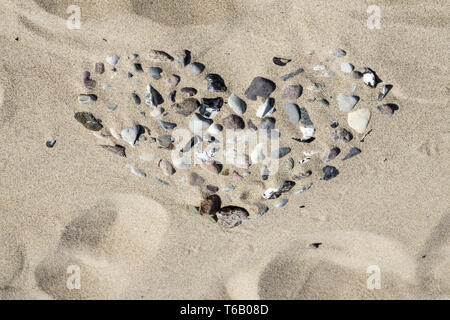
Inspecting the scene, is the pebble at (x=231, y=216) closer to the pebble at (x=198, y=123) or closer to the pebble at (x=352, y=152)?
the pebble at (x=198, y=123)

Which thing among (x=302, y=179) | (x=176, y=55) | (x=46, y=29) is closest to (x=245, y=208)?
(x=302, y=179)

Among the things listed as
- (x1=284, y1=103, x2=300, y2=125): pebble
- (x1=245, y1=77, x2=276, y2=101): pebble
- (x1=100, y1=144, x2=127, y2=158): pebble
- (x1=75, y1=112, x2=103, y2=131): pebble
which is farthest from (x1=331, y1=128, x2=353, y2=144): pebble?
(x1=75, y1=112, x2=103, y2=131): pebble

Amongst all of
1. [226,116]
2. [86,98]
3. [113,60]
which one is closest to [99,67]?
[113,60]

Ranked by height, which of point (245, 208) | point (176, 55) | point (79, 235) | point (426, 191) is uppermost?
point (176, 55)

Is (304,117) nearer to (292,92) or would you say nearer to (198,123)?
(292,92)

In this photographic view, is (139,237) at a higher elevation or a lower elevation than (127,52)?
lower

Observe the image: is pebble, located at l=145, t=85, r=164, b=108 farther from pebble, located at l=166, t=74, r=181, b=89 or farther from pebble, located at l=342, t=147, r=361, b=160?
pebble, located at l=342, t=147, r=361, b=160

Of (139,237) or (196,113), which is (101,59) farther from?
(139,237)
